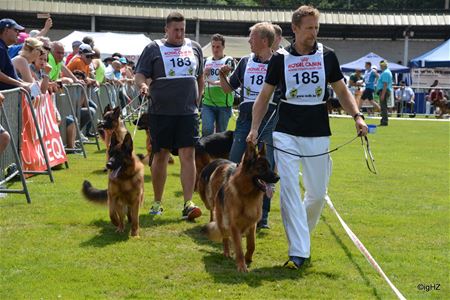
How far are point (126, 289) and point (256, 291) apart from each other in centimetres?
93

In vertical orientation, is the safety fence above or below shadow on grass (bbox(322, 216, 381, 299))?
above

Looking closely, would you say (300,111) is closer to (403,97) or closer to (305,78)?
(305,78)

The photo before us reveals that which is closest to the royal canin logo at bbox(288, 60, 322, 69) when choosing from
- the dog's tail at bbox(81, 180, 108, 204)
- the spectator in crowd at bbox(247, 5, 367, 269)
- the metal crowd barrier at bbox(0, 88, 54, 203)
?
the spectator in crowd at bbox(247, 5, 367, 269)

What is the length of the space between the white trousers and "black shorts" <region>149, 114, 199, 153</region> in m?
1.94

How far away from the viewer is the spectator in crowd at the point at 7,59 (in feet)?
27.1

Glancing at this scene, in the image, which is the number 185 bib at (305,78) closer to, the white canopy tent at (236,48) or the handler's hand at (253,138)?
the handler's hand at (253,138)

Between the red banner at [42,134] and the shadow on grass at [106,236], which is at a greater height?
the red banner at [42,134]

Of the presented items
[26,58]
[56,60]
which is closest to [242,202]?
[26,58]

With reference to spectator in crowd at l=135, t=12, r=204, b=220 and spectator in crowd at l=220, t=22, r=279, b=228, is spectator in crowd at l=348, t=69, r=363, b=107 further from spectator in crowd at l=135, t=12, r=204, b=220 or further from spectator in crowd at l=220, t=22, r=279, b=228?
spectator in crowd at l=220, t=22, r=279, b=228

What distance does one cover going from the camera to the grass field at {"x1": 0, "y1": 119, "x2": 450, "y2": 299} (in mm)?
4832

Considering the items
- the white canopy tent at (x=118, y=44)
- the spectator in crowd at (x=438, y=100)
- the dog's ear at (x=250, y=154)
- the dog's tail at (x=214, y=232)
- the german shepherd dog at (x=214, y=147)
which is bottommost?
the spectator in crowd at (x=438, y=100)

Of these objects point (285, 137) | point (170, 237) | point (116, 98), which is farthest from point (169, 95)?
point (116, 98)

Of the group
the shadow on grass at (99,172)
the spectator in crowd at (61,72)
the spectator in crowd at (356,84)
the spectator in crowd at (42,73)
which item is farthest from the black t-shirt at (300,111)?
the spectator in crowd at (356,84)

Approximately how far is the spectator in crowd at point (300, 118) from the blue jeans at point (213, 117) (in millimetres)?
4563
